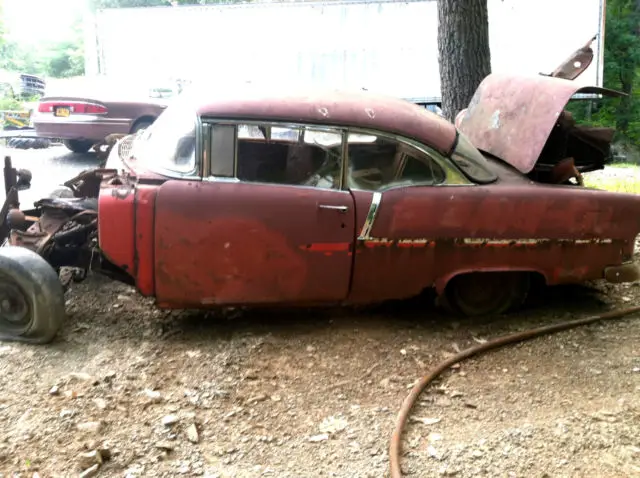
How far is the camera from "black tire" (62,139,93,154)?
30.4ft

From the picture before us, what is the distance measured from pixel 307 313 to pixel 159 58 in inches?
406

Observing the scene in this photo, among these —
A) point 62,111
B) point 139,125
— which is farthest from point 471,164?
point 62,111

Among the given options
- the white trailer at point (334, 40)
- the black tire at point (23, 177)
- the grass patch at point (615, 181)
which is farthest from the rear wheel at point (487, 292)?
the white trailer at point (334, 40)

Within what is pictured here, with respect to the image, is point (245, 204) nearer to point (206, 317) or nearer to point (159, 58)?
point (206, 317)

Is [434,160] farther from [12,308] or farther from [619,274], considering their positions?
[12,308]

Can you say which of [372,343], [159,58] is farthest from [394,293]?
A: [159,58]

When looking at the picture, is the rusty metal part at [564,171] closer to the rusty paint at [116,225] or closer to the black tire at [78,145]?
the rusty paint at [116,225]

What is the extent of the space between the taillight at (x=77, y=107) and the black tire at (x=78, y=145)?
2.36ft

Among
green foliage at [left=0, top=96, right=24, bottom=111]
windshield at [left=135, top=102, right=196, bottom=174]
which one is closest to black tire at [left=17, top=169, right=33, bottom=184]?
windshield at [left=135, top=102, right=196, bottom=174]

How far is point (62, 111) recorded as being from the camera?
8508 mm

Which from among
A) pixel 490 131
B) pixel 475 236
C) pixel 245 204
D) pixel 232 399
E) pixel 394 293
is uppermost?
pixel 490 131

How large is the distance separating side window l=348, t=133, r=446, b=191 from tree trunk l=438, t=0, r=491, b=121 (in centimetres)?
256

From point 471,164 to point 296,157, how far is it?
1.18 metres

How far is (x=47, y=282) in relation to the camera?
11.7ft
